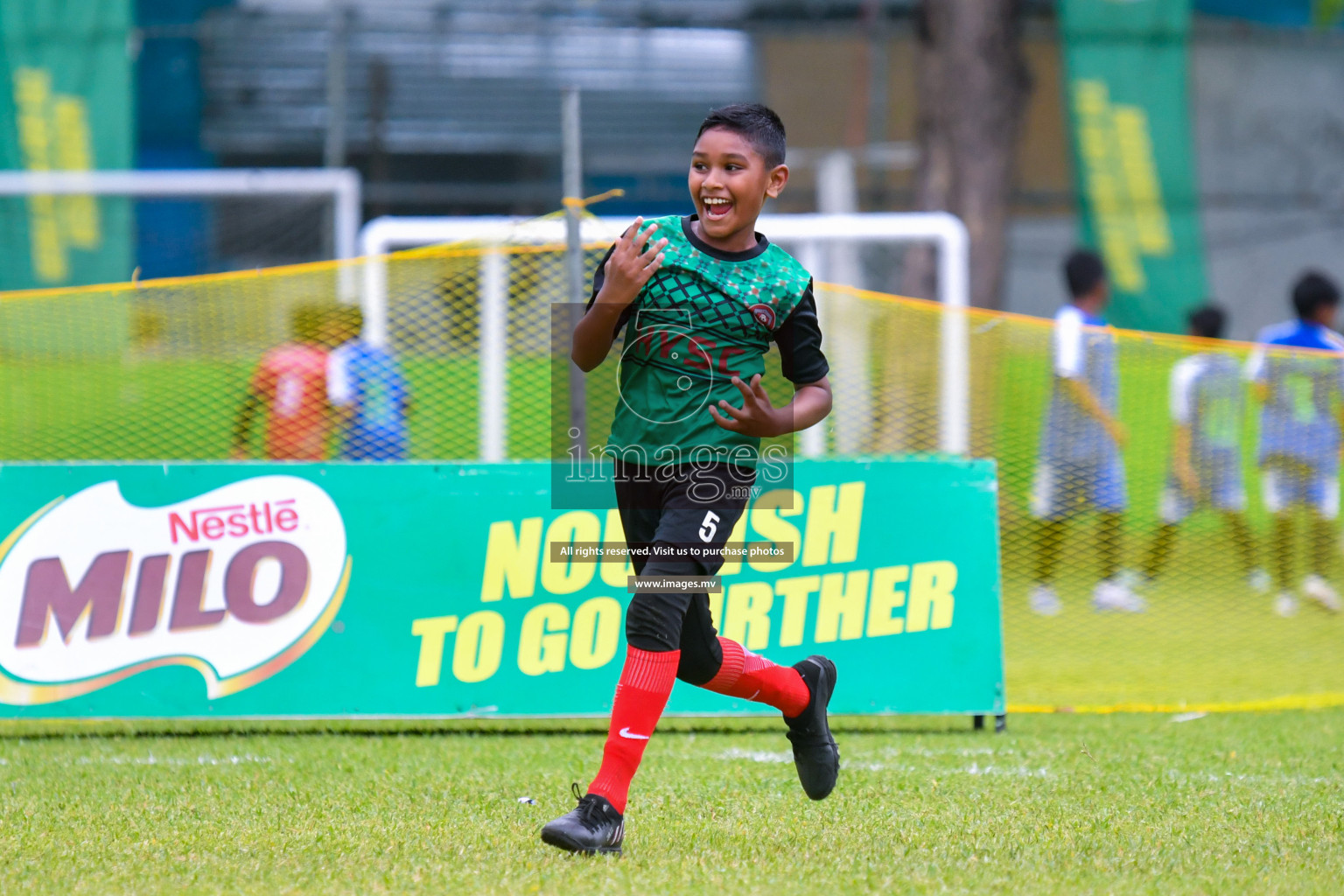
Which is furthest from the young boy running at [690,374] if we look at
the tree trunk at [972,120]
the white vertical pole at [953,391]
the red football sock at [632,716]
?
the tree trunk at [972,120]

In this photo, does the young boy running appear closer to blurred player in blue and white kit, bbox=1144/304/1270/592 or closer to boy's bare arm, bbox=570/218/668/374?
boy's bare arm, bbox=570/218/668/374

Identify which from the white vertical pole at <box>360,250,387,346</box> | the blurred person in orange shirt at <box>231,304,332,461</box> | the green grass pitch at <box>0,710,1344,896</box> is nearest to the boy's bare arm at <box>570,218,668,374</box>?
the green grass pitch at <box>0,710,1344,896</box>

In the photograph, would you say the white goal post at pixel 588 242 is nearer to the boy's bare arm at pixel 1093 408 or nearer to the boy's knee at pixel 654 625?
the boy's bare arm at pixel 1093 408

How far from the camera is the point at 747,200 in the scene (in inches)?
148

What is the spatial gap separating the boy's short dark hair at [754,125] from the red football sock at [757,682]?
1323mm

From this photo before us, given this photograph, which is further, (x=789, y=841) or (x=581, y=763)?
(x=581, y=763)

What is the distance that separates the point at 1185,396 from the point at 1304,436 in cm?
79

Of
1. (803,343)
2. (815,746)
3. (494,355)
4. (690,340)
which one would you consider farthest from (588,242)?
(815,746)

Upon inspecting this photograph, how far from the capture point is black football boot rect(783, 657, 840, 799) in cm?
406

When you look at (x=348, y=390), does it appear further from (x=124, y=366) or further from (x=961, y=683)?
(x=961, y=683)

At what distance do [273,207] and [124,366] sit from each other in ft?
21.4

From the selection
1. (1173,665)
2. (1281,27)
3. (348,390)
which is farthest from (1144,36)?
(348,390)

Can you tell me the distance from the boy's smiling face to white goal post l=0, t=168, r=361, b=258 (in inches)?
313

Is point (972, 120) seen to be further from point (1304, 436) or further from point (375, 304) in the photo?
point (375, 304)
